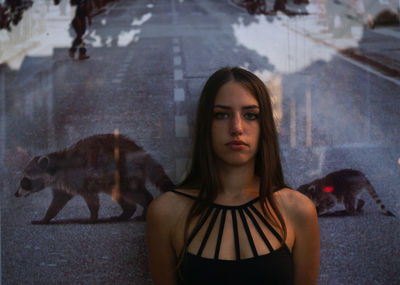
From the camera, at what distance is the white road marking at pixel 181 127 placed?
2023 millimetres

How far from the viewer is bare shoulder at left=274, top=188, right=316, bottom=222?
1.70 m

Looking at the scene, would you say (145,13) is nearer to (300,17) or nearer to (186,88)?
(186,88)

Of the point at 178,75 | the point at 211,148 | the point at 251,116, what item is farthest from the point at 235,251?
the point at 178,75

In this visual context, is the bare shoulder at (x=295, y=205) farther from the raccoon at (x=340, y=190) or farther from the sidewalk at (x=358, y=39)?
the sidewalk at (x=358, y=39)

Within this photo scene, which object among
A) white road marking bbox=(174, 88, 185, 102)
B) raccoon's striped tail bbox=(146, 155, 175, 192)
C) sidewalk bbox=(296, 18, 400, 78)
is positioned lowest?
raccoon's striped tail bbox=(146, 155, 175, 192)

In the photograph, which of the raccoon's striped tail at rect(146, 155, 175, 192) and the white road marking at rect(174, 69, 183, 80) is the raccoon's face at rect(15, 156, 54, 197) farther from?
the white road marking at rect(174, 69, 183, 80)

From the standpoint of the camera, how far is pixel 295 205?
171 centimetres

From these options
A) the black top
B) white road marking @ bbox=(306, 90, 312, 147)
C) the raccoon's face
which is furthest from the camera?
white road marking @ bbox=(306, 90, 312, 147)

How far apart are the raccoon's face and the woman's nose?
1.02 m

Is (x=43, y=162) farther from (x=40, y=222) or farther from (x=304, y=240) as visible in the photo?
(x=304, y=240)

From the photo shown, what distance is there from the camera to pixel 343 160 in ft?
6.79

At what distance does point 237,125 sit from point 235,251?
530mm

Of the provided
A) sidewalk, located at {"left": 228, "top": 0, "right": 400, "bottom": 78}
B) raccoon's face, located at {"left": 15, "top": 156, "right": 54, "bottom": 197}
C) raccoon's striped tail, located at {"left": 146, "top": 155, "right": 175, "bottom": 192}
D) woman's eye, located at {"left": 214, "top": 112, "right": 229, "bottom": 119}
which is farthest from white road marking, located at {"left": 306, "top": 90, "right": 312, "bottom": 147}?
raccoon's face, located at {"left": 15, "top": 156, "right": 54, "bottom": 197}

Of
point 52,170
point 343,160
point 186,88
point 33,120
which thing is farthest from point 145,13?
point 343,160
